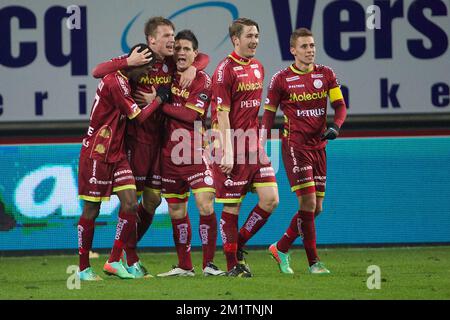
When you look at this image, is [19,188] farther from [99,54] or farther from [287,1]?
[287,1]

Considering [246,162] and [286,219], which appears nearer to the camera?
[246,162]

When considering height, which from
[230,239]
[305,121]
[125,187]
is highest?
[305,121]

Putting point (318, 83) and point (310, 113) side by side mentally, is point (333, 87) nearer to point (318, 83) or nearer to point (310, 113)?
point (318, 83)

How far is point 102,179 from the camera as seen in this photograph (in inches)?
389

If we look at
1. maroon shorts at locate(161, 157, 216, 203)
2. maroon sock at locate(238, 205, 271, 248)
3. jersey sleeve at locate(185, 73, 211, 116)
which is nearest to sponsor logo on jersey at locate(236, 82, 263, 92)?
jersey sleeve at locate(185, 73, 211, 116)

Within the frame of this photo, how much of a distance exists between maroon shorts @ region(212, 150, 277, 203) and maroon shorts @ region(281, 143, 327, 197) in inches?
12.3

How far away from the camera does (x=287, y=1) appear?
42.8 ft

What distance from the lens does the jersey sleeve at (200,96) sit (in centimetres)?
1018

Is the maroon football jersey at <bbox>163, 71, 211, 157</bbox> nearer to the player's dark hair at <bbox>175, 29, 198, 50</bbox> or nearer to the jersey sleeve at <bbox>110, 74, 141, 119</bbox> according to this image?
the player's dark hair at <bbox>175, 29, 198, 50</bbox>

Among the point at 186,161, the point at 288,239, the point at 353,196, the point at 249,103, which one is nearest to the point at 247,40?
the point at 249,103

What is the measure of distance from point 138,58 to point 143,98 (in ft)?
1.29

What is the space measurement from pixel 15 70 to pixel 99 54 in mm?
874

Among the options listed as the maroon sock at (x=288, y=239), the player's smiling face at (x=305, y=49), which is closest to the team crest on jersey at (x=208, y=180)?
the maroon sock at (x=288, y=239)

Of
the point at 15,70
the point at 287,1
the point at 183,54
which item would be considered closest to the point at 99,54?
the point at 15,70
